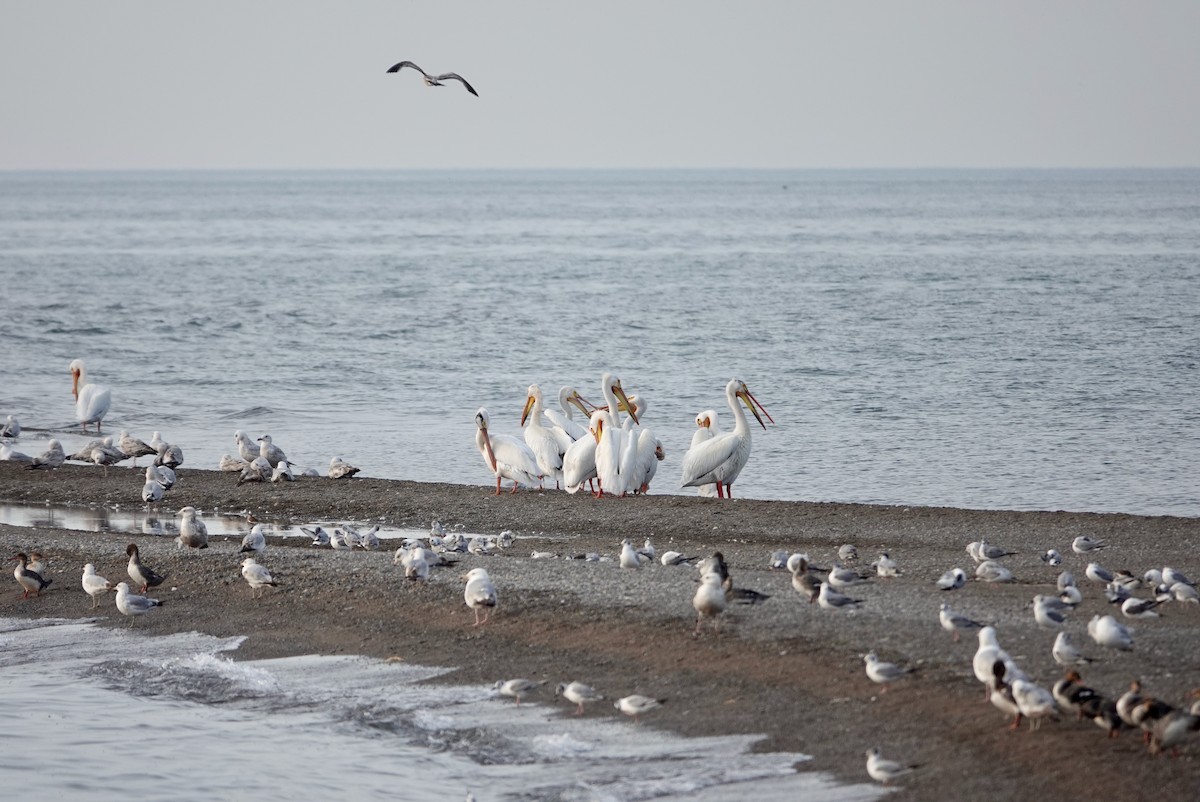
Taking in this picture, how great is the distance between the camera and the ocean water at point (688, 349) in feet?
70.6

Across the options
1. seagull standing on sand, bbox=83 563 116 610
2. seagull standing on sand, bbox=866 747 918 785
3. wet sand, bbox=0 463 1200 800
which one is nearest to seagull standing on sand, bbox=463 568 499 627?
wet sand, bbox=0 463 1200 800

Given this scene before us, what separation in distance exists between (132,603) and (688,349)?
85.6 ft

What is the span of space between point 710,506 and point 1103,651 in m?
7.38

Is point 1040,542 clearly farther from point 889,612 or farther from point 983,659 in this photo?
point 983,659

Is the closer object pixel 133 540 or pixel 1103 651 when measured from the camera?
pixel 1103 651

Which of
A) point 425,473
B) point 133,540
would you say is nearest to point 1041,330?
point 425,473

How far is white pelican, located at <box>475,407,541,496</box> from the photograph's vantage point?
18.1 meters

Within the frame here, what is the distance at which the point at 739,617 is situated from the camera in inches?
433

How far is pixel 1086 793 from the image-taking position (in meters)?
7.75

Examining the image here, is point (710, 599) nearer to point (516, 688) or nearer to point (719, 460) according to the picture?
point (516, 688)

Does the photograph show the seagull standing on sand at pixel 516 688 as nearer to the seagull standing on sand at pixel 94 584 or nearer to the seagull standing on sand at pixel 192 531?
the seagull standing on sand at pixel 94 584

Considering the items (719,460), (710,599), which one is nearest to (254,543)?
(710,599)

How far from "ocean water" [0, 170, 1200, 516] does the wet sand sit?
10.2ft

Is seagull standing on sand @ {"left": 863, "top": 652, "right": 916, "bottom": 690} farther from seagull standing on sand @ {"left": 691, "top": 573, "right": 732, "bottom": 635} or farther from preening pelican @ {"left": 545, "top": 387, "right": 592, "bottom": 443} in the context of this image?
preening pelican @ {"left": 545, "top": 387, "right": 592, "bottom": 443}
